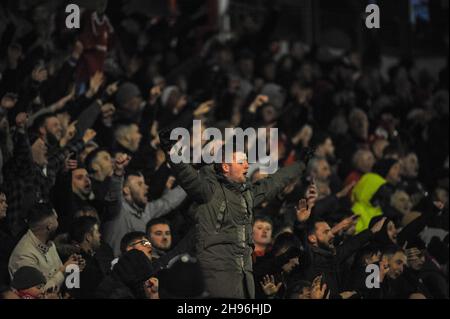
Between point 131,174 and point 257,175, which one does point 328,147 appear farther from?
point 131,174

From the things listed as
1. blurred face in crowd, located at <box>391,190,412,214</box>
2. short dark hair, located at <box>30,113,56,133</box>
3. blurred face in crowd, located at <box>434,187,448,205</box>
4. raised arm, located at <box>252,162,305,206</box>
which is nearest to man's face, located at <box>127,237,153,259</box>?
raised arm, located at <box>252,162,305,206</box>

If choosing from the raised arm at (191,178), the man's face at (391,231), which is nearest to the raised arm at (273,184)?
→ the raised arm at (191,178)

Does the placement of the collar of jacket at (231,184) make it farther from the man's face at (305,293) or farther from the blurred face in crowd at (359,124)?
the blurred face in crowd at (359,124)

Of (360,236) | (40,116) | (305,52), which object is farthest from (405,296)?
(305,52)

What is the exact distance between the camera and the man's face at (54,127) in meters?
13.4

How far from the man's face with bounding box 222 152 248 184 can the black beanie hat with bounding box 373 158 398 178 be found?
179 inches

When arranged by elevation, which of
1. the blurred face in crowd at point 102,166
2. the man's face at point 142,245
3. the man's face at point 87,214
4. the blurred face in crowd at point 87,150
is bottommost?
the man's face at point 142,245

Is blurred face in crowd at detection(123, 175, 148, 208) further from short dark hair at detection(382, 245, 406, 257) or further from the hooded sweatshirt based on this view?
the hooded sweatshirt

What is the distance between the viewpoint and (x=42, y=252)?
11.3 metres

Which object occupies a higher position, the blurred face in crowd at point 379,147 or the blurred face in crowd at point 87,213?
the blurred face in crowd at point 379,147

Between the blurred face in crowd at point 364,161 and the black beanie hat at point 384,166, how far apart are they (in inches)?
3.7

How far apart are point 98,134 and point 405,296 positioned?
3672mm

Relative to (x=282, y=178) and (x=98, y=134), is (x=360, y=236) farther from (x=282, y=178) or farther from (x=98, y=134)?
(x=98, y=134)

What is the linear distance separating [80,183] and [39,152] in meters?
0.50
